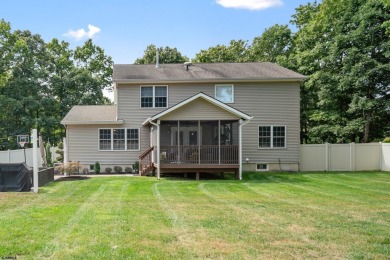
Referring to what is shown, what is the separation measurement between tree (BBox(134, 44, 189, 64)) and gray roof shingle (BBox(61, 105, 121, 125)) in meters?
19.7

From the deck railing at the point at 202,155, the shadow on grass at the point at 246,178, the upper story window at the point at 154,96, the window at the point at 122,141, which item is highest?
the upper story window at the point at 154,96

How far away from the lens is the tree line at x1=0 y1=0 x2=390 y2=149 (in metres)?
23.2

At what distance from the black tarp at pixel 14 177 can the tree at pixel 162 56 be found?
101 feet

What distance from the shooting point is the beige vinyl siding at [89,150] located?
2130 cm

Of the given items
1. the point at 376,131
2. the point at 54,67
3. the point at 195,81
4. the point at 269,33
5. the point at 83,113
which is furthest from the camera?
the point at 54,67

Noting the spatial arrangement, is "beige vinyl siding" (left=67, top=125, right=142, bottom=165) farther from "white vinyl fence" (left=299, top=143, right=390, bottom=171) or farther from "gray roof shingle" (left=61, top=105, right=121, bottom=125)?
"white vinyl fence" (left=299, top=143, right=390, bottom=171)

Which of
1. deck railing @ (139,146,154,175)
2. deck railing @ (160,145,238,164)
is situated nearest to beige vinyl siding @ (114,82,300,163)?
deck railing @ (139,146,154,175)

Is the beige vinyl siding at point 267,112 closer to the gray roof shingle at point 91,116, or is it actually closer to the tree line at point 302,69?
the tree line at point 302,69

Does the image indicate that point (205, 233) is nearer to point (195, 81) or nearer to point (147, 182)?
point (147, 182)

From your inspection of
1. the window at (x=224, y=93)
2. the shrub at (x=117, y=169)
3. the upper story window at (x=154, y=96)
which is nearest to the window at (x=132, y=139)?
the shrub at (x=117, y=169)

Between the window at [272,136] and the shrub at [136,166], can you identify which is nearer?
the shrub at [136,166]

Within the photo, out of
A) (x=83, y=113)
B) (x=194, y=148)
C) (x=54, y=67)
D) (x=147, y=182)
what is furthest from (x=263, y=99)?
(x=54, y=67)

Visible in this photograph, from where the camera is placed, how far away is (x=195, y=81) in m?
21.0

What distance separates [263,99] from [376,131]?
30.9 ft
